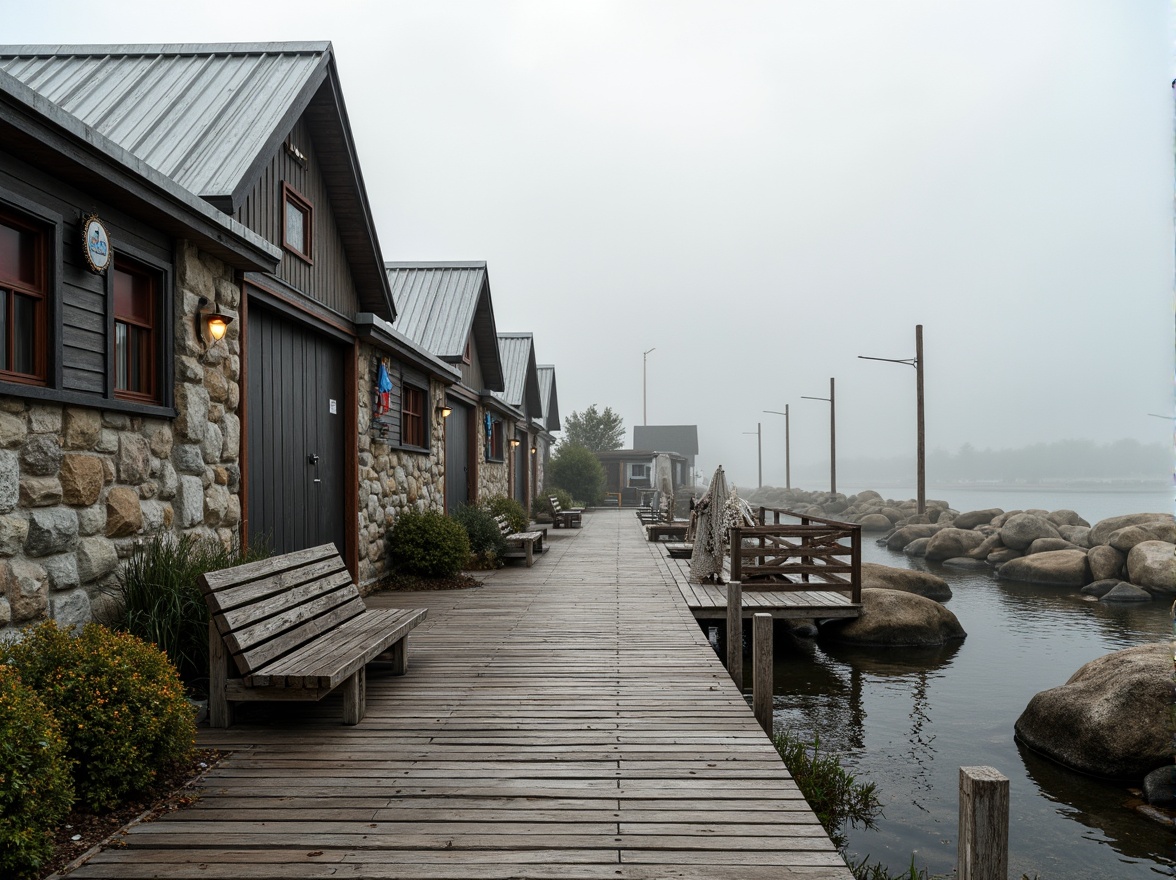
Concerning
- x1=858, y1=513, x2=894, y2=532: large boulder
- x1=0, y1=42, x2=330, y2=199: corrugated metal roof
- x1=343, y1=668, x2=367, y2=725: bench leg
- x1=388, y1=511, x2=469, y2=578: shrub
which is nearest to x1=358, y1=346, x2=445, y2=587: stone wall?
x1=388, y1=511, x2=469, y2=578: shrub

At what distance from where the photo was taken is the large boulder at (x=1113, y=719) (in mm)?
6336

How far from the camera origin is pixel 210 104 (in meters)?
7.31

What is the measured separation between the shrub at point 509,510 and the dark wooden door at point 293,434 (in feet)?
23.6

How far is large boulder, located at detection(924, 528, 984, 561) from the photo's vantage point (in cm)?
2284

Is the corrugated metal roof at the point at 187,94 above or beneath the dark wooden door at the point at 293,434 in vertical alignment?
above

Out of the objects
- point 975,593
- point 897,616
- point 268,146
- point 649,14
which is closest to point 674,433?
point 975,593

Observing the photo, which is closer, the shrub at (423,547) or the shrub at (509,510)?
the shrub at (423,547)

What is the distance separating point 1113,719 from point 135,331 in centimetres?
818

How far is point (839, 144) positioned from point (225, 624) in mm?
137223

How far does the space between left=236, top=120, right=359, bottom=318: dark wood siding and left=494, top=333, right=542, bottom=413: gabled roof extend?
43.4 ft

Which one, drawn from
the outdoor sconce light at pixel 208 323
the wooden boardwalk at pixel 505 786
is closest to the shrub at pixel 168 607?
the wooden boardwalk at pixel 505 786

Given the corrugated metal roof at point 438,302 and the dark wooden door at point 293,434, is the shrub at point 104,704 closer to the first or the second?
the dark wooden door at point 293,434

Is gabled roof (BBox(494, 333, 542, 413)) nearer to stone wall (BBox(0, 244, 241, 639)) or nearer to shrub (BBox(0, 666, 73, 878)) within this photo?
stone wall (BBox(0, 244, 241, 639))

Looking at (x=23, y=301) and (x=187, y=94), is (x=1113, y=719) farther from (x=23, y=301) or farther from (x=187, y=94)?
(x=187, y=94)
